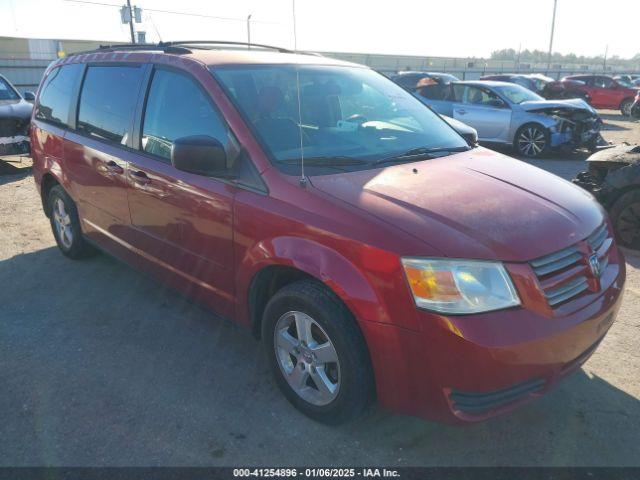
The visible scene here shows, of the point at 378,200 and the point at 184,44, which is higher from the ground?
the point at 184,44

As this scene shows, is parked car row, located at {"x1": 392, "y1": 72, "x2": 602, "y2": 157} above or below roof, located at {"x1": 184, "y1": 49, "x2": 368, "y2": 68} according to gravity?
below

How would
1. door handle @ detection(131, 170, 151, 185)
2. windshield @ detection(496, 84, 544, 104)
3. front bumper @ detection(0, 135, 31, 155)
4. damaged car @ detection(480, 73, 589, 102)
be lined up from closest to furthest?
door handle @ detection(131, 170, 151, 185) < front bumper @ detection(0, 135, 31, 155) < windshield @ detection(496, 84, 544, 104) < damaged car @ detection(480, 73, 589, 102)

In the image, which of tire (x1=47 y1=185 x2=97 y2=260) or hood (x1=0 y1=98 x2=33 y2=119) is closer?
tire (x1=47 y1=185 x2=97 y2=260)

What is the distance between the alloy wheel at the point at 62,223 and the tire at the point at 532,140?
9351 millimetres

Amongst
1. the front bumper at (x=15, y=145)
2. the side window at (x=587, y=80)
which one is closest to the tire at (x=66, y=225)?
the front bumper at (x=15, y=145)

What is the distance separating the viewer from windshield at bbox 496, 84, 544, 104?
11492 mm

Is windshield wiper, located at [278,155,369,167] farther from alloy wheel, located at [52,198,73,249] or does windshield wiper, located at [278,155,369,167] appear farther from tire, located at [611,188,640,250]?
tire, located at [611,188,640,250]

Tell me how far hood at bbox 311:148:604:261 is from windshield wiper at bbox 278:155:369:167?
5.2 inches

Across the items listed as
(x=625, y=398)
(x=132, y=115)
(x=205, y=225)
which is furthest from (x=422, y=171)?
(x=132, y=115)

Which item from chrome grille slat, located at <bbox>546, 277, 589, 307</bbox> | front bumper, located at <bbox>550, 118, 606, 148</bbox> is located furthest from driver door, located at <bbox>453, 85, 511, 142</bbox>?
chrome grille slat, located at <bbox>546, 277, 589, 307</bbox>

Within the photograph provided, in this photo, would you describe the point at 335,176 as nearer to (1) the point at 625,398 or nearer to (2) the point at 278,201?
(2) the point at 278,201

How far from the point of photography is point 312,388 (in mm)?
2770

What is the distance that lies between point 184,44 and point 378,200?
2.32m

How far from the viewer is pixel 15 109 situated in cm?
933
